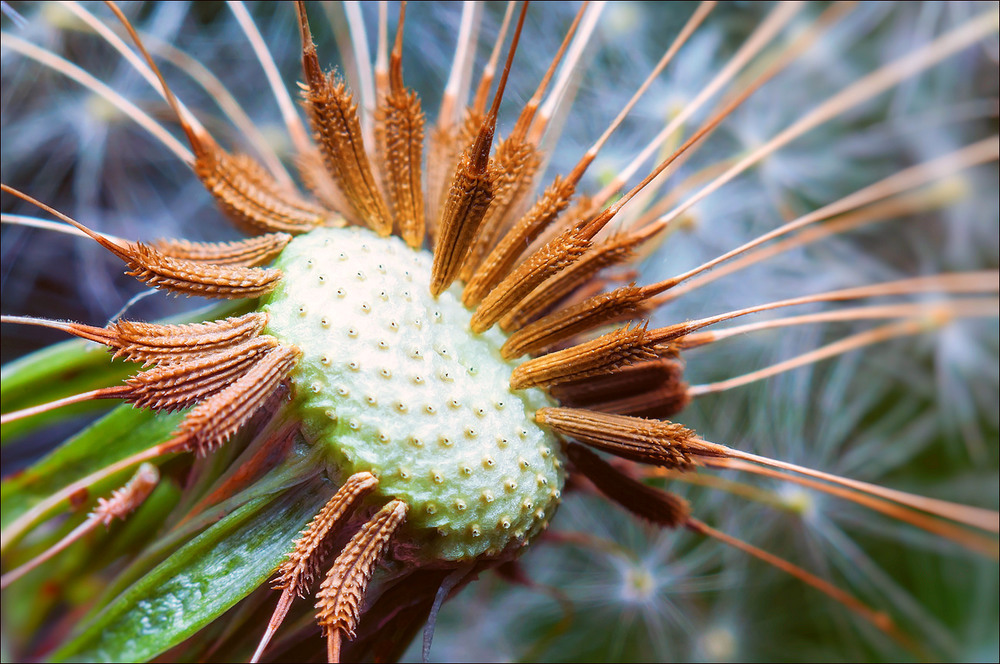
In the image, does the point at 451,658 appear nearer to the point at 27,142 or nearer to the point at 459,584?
the point at 459,584

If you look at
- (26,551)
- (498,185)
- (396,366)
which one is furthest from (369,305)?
(26,551)

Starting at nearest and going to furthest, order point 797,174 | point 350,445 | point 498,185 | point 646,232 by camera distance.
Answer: point 350,445, point 498,185, point 646,232, point 797,174

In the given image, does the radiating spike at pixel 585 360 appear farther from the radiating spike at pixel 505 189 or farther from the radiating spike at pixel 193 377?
the radiating spike at pixel 193 377

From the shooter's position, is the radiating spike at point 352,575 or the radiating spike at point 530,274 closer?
the radiating spike at point 352,575

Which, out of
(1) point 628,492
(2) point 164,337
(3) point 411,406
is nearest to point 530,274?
(3) point 411,406

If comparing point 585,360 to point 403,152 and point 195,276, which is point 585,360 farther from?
point 195,276

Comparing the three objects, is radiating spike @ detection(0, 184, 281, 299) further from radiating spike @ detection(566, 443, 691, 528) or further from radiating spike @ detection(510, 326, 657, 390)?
radiating spike @ detection(566, 443, 691, 528)

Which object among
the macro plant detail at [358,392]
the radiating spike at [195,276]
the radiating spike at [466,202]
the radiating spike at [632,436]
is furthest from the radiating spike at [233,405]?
the radiating spike at [632,436]

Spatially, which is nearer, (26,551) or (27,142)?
(26,551)

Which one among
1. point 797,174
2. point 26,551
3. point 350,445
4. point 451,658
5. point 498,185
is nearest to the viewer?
point 350,445

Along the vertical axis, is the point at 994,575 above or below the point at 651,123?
below
